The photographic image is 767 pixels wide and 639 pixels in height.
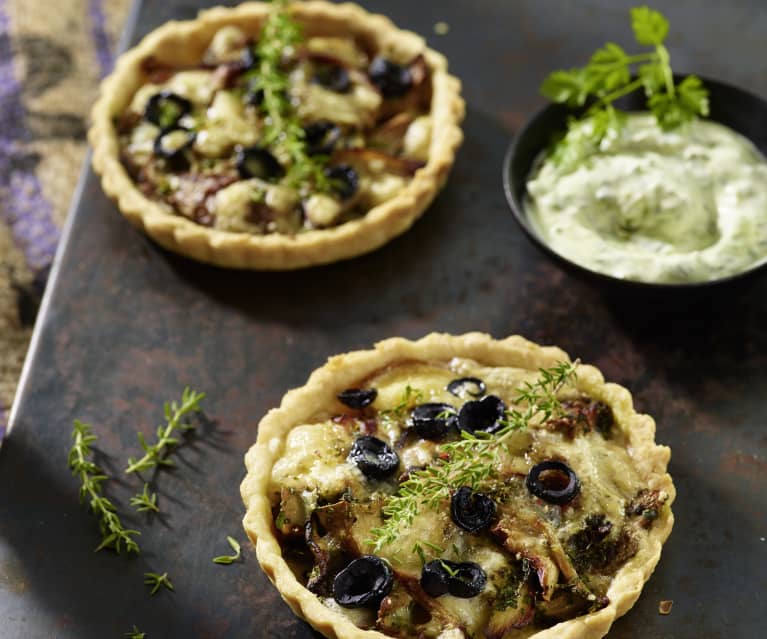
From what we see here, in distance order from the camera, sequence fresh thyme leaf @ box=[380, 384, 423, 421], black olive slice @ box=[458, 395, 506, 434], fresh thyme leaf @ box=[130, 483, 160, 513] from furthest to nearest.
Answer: fresh thyme leaf @ box=[130, 483, 160, 513], fresh thyme leaf @ box=[380, 384, 423, 421], black olive slice @ box=[458, 395, 506, 434]

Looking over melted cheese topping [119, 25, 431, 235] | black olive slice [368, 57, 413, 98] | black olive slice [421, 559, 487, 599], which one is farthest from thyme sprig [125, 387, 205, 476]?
black olive slice [368, 57, 413, 98]

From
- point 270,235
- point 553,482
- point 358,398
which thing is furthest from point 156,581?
point 270,235

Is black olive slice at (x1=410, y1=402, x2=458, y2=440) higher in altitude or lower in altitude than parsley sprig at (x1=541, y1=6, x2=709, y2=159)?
lower

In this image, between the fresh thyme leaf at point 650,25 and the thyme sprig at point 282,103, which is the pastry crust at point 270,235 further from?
the fresh thyme leaf at point 650,25

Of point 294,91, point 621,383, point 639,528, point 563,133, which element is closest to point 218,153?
point 294,91

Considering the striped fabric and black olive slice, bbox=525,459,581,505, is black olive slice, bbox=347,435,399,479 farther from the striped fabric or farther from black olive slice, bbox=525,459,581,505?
the striped fabric

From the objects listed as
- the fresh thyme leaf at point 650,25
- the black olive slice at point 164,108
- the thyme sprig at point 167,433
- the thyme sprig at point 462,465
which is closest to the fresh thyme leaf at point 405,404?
the thyme sprig at point 462,465

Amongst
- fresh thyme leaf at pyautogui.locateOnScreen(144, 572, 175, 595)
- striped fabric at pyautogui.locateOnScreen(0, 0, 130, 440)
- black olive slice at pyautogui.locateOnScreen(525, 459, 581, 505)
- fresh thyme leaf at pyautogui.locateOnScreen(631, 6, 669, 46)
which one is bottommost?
striped fabric at pyautogui.locateOnScreen(0, 0, 130, 440)
